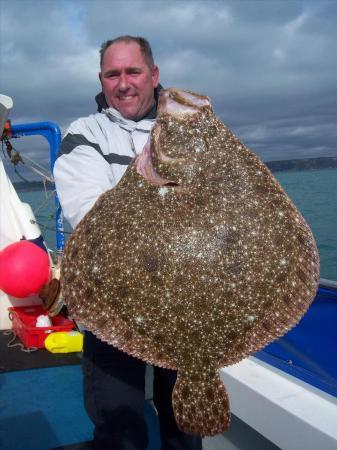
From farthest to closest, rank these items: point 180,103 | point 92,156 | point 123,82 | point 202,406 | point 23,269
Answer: point 23,269 < point 123,82 < point 92,156 < point 180,103 < point 202,406

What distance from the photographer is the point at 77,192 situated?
242 cm

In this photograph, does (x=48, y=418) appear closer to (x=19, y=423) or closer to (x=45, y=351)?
(x=19, y=423)

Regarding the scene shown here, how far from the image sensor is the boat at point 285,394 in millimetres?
3105

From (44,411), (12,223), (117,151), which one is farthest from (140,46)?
(12,223)

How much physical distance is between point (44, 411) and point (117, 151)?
289 centimetres

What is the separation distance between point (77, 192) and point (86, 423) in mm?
2671

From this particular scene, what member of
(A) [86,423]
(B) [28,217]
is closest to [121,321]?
(A) [86,423]

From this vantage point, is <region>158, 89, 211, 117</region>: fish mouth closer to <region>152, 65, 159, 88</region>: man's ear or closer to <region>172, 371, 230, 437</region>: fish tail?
<region>152, 65, 159, 88</region>: man's ear

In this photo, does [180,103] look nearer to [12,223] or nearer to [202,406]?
[202,406]

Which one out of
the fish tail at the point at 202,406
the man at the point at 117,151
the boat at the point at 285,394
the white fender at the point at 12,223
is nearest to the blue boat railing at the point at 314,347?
the boat at the point at 285,394

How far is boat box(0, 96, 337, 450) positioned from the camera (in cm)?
311

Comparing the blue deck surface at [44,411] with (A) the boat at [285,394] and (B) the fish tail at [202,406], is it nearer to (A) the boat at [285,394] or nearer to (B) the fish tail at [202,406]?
(A) the boat at [285,394]

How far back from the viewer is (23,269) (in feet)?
17.9

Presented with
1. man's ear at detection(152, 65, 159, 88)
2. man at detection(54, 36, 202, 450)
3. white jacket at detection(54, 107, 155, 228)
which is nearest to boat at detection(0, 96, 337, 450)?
man at detection(54, 36, 202, 450)
